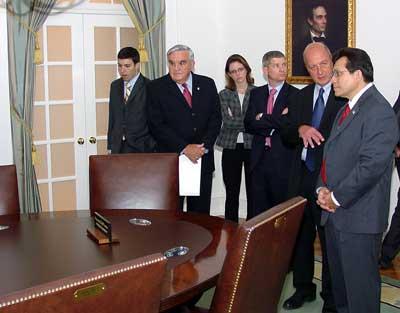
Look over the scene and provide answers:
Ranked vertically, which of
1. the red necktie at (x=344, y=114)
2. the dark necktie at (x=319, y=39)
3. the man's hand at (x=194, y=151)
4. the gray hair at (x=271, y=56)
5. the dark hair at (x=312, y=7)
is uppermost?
the dark hair at (x=312, y=7)

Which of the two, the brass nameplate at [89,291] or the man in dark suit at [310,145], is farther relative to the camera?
the man in dark suit at [310,145]

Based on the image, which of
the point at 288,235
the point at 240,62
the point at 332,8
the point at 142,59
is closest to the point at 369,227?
the point at 288,235

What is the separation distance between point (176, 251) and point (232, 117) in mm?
2646

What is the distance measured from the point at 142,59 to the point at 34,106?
3.28ft

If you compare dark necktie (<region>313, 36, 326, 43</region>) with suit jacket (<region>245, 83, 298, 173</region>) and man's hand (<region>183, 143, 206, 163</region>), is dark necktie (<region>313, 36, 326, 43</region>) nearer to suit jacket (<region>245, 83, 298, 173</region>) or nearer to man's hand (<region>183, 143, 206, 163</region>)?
suit jacket (<region>245, 83, 298, 173</region>)

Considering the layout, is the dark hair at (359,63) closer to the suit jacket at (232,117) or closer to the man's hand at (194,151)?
the man's hand at (194,151)

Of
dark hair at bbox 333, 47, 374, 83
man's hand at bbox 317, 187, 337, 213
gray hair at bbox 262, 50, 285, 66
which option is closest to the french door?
gray hair at bbox 262, 50, 285, 66

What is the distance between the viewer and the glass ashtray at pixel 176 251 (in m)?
Answer: 2.16

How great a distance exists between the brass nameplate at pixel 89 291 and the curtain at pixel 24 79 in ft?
Result: 12.1

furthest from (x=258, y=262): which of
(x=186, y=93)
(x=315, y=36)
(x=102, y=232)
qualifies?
(x=315, y=36)

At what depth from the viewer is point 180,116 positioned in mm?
4152

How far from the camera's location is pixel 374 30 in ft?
15.3

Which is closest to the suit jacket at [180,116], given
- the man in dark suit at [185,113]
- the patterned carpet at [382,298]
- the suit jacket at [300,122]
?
the man in dark suit at [185,113]

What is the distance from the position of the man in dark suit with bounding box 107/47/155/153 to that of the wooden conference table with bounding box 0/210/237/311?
65.1 inches
